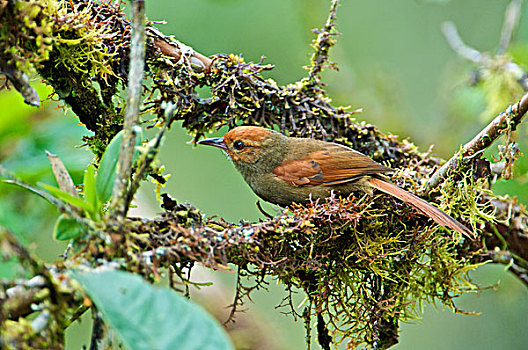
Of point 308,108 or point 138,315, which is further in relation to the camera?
point 308,108

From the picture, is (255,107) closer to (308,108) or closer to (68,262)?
(308,108)

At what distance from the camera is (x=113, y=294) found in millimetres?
1095

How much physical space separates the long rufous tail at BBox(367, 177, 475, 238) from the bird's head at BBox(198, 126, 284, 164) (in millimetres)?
613

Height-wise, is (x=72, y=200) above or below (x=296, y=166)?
below

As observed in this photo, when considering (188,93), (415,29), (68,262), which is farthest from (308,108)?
(415,29)

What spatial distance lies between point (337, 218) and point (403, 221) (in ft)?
1.42

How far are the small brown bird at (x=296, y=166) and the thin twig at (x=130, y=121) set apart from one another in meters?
1.17

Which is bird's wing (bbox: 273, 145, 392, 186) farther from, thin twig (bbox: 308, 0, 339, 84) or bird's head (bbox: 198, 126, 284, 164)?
thin twig (bbox: 308, 0, 339, 84)

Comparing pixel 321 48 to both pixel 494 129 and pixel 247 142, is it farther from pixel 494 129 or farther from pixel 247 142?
pixel 494 129

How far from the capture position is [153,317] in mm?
1070

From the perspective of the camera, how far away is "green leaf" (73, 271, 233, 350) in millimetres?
1039

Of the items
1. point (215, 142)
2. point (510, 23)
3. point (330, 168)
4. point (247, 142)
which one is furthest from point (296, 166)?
point (510, 23)

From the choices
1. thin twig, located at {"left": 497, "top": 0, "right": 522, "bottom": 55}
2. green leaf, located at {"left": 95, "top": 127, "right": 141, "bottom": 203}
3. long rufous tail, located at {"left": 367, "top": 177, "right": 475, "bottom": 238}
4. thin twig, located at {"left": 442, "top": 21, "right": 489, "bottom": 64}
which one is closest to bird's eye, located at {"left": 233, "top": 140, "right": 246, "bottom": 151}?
long rufous tail, located at {"left": 367, "top": 177, "right": 475, "bottom": 238}

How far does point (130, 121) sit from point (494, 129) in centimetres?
147
